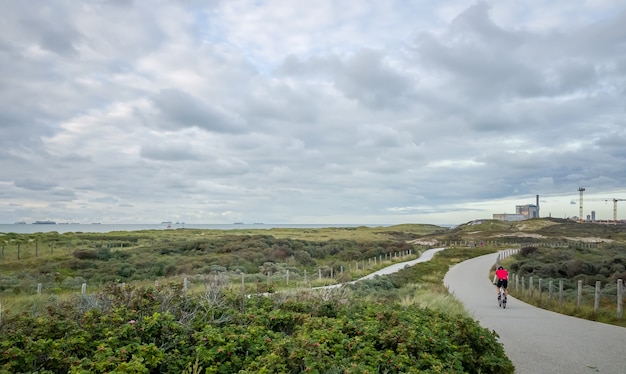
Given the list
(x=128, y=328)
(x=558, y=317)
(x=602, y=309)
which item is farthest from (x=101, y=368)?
(x=602, y=309)

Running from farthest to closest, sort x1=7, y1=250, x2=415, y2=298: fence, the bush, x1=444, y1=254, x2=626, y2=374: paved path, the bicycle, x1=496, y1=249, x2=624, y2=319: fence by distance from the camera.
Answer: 1. x1=7, y1=250, x2=415, y2=298: fence
2. the bicycle
3. x1=496, y1=249, x2=624, y2=319: fence
4. x1=444, y1=254, x2=626, y2=374: paved path
5. the bush

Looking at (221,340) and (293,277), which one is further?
(293,277)

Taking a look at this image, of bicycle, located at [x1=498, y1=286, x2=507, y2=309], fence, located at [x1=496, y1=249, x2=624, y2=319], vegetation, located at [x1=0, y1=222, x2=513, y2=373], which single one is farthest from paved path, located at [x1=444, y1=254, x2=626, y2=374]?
vegetation, located at [x1=0, y1=222, x2=513, y2=373]

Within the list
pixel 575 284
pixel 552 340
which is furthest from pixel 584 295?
pixel 552 340

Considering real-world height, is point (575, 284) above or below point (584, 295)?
below

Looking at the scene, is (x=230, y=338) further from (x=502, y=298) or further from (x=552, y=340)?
(x=502, y=298)

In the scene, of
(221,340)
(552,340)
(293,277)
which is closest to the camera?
(221,340)

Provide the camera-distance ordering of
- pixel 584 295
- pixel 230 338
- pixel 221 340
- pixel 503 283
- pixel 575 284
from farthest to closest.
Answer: pixel 575 284, pixel 584 295, pixel 503 283, pixel 230 338, pixel 221 340

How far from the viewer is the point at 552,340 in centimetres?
1073

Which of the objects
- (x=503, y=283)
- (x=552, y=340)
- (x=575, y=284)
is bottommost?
(x=575, y=284)

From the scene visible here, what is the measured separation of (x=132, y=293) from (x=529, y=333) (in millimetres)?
10007

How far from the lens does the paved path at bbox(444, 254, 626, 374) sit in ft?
27.1

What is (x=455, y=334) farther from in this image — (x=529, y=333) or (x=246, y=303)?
(x=529, y=333)

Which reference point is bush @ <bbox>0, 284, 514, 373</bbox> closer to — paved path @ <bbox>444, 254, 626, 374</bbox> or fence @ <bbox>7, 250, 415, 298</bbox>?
paved path @ <bbox>444, 254, 626, 374</bbox>
